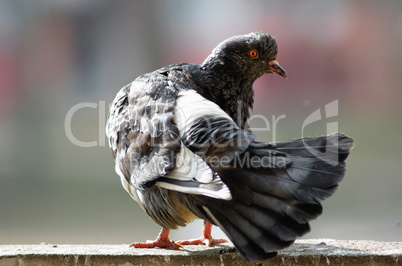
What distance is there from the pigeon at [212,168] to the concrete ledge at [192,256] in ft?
0.82

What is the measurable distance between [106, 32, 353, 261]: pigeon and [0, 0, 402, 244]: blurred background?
4120 mm

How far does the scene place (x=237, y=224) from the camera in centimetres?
314

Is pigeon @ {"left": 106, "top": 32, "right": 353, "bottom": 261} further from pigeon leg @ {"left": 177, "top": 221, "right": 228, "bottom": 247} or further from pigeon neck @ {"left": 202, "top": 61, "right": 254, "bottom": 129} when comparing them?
pigeon neck @ {"left": 202, "top": 61, "right": 254, "bottom": 129}

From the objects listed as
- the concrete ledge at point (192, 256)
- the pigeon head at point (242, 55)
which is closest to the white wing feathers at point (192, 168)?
the concrete ledge at point (192, 256)

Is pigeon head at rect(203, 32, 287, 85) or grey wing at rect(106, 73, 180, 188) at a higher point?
pigeon head at rect(203, 32, 287, 85)

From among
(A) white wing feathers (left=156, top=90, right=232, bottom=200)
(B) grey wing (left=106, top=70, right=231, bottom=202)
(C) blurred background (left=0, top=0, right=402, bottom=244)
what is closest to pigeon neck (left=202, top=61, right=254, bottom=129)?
(B) grey wing (left=106, top=70, right=231, bottom=202)

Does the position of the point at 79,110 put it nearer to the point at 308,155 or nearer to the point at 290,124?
the point at 290,124

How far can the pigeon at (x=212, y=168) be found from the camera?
10.1 feet

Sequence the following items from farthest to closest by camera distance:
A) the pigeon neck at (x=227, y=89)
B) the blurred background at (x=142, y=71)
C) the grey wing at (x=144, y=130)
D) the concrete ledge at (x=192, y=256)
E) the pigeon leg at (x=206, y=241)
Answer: the blurred background at (x=142, y=71) → the pigeon neck at (x=227, y=89) → the pigeon leg at (x=206, y=241) → the grey wing at (x=144, y=130) → the concrete ledge at (x=192, y=256)

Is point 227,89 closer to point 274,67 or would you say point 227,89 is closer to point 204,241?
point 274,67

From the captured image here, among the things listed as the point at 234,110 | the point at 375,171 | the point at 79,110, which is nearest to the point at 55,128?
the point at 79,110

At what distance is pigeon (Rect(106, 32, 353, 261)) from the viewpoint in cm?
309

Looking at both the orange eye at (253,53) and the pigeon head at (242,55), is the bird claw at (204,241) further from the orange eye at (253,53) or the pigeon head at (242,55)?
the orange eye at (253,53)

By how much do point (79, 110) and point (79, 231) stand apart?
6.02 m
